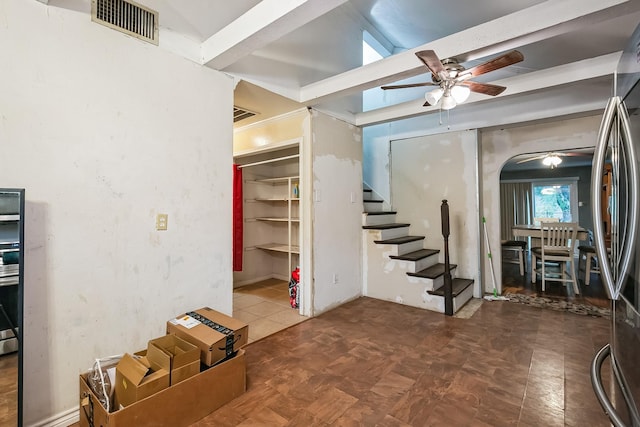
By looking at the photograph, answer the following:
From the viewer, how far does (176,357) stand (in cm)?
159

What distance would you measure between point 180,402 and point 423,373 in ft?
5.38

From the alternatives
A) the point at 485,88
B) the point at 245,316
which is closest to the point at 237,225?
the point at 245,316

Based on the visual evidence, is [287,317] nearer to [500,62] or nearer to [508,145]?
[500,62]

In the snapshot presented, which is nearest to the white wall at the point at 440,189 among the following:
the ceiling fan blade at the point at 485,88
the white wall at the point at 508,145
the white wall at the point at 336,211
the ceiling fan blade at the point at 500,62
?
the white wall at the point at 508,145

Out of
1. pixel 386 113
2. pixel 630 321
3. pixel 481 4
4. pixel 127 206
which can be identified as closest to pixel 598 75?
pixel 481 4

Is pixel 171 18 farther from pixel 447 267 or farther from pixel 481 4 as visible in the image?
pixel 447 267

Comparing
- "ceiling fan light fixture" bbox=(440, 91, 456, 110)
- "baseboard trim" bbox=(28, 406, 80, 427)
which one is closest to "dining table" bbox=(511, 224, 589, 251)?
"ceiling fan light fixture" bbox=(440, 91, 456, 110)

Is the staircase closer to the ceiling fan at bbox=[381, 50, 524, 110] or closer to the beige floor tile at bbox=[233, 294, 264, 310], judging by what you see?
the beige floor tile at bbox=[233, 294, 264, 310]

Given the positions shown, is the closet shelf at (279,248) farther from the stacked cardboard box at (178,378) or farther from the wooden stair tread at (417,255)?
the stacked cardboard box at (178,378)

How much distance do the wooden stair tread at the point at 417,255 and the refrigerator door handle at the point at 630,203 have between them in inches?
107

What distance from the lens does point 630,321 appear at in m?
0.88

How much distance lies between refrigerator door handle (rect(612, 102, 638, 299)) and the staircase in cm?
261

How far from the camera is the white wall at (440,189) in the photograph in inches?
158

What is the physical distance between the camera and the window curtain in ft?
27.8
